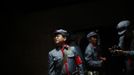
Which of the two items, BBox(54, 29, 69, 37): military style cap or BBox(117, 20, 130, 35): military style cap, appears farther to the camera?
BBox(54, 29, 69, 37): military style cap

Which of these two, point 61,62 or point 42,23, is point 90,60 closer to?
point 61,62

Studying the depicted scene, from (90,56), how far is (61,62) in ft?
1.08

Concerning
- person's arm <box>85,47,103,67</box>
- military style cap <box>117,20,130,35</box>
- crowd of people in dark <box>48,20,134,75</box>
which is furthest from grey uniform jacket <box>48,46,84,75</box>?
military style cap <box>117,20,130,35</box>

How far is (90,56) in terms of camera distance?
430 centimetres

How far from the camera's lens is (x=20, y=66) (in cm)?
499

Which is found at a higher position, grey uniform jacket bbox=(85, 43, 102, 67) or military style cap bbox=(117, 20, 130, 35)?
military style cap bbox=(117, 20, 130, 35)

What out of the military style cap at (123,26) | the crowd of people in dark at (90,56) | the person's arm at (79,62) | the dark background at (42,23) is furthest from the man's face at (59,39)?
the military style cap at (123,26)

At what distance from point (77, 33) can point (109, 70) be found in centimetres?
61

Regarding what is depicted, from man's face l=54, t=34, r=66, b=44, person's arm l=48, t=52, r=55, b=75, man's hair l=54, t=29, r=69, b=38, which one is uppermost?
man's hair l=54, t=29, r=69, b=38

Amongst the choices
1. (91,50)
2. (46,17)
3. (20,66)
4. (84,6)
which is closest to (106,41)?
(91,50)

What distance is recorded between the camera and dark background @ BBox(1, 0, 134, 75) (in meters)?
4.36

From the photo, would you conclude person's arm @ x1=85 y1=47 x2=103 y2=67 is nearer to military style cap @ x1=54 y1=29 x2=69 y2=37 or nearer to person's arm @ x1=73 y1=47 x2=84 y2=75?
person's arm @ x1=73 y1=47 x2=84 y2=75

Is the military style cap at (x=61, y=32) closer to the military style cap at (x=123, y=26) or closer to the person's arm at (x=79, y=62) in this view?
the person's arm at (x=79, y=62)

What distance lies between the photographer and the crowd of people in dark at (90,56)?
4.12 meters
